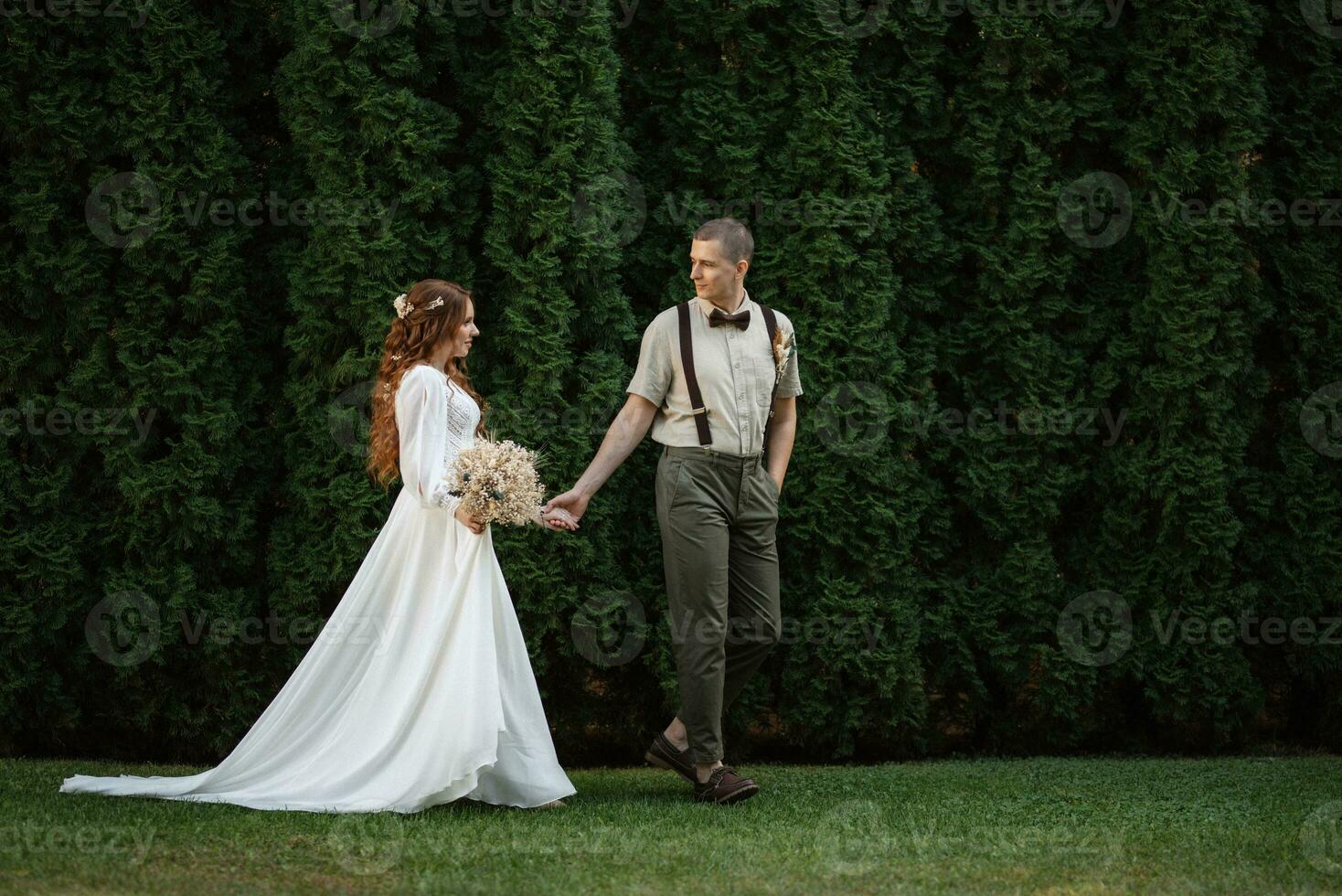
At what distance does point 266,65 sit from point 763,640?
4.18 meters

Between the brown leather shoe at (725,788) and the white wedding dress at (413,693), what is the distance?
2.00 feet

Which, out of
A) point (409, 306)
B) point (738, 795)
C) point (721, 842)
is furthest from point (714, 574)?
point (409, 306)

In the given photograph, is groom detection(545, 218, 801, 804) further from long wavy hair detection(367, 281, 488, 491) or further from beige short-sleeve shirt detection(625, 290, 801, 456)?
long wavy hair detection(367, 281, 488, 491)

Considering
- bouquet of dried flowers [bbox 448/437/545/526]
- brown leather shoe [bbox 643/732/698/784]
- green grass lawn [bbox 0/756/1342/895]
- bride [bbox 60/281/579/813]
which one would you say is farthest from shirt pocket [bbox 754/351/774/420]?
green grass lawn [bbox 0/756/1342/895]

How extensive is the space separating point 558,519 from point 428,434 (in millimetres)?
645

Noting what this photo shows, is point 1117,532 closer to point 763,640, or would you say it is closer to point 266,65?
point 763,640

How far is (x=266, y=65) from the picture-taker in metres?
6.76

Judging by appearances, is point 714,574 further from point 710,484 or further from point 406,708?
point 406,708

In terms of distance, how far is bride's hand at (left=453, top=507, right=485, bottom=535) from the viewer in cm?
489

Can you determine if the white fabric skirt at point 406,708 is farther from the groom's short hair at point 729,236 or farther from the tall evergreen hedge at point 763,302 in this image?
the groom's short hair at point 729,236

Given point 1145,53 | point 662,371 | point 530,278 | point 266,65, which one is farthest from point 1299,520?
point 266,65

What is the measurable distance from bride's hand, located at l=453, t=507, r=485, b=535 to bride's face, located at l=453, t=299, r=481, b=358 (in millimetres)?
803

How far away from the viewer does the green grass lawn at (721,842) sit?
3.87 m

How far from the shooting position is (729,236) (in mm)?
5395
